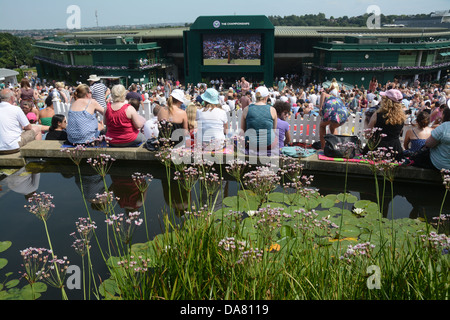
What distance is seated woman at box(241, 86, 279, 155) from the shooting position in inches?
188

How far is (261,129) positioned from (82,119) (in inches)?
99.7

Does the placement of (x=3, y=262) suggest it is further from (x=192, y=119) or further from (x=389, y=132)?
(x=389, y=132)

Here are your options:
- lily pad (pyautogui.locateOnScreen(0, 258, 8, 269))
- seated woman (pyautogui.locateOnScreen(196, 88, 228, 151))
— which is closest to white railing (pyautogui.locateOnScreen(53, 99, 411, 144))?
seated woman (pyautogui.locateOnScreen(196, 88, 228, 151))

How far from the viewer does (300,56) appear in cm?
4041

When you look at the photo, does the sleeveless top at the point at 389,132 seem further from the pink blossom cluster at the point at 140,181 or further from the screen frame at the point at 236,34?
the screen frame at the point at 236,34

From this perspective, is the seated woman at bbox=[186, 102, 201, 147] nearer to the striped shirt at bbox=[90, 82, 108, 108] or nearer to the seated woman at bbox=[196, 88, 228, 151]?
the seated woman at bbox=[196, 88, 228, 151]

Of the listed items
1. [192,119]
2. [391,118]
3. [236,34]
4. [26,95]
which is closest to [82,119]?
[192,119]

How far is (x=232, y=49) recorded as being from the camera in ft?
115

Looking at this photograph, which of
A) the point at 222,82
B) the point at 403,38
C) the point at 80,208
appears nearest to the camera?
the point at 80,208

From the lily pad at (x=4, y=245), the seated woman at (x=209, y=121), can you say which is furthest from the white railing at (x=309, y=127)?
the lily pad at (x=4, y=245)

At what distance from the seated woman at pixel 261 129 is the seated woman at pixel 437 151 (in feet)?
5.96
